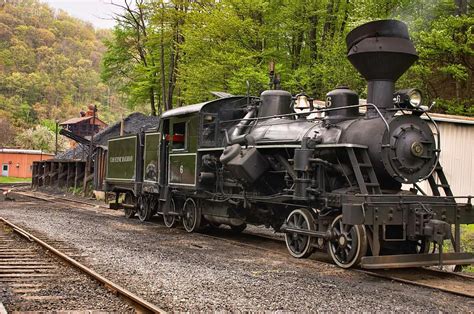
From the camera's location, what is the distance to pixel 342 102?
343 inches

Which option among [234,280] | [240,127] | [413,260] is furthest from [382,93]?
[234,280]

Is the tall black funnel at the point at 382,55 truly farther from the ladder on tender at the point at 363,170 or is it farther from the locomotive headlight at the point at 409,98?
the ladder on tender at the point at 363,170

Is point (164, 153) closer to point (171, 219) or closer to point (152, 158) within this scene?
point (152, 158)

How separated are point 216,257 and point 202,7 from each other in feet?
64.9

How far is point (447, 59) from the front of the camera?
19.8m

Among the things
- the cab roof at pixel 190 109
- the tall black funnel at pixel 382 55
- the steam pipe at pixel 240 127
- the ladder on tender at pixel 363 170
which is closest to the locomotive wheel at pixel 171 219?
the cab roof at pixel 190 109

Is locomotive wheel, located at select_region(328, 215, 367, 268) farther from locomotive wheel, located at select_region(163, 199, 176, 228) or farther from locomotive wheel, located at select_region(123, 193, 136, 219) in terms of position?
locomotive wheel, located at select_region(123, 193, 136, 219)

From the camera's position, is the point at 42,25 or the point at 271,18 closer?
the point at 271,18

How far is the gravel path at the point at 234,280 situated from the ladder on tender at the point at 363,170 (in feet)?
4.13

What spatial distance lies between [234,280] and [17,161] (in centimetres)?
5163

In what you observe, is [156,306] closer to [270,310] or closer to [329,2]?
[270,310]

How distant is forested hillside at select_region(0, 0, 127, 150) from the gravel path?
208 ft

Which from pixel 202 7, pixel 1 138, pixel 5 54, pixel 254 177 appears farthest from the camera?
pixel 5 54

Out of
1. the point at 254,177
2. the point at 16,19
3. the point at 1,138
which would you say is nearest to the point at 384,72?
the point at 254,177
